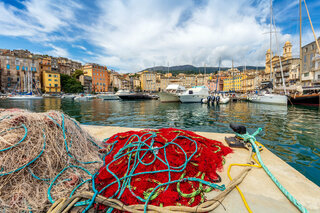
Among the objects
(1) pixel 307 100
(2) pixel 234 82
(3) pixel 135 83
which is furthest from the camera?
(3) pixel 135 83

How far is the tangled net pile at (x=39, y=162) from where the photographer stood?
1524 millimetres

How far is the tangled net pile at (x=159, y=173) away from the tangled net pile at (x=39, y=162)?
0.34 metres

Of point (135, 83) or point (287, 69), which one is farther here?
point (135, 83)

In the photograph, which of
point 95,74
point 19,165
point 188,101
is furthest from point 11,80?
point 19,165

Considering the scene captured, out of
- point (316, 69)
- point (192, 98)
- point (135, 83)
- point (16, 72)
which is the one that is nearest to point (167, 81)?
point (135, 83)

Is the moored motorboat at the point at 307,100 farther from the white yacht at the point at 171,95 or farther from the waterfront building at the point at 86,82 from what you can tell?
the waterfront building at the point at 86,82

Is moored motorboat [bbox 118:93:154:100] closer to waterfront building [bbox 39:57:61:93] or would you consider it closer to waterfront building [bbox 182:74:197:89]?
waterfront building [bbox 39:57:61:93]

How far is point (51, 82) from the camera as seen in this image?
58.2 m

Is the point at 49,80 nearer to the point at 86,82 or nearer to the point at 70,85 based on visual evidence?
the point at 70,85

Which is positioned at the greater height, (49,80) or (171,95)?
(49,80)

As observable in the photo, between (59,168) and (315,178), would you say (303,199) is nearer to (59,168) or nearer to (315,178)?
(315,178)

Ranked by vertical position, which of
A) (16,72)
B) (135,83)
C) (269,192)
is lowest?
(269,192)

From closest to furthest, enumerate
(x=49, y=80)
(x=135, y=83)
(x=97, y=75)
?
(x=49, y=80) → (x=97, y=75) → (x=135, y=83)

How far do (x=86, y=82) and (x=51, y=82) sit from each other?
616 inches
